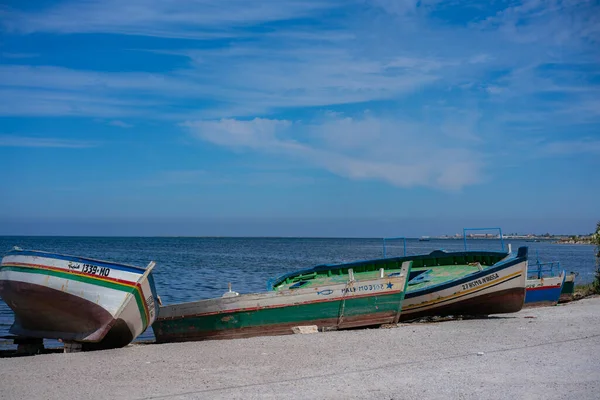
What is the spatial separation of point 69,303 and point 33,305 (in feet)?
3.01

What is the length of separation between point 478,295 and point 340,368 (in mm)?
7546

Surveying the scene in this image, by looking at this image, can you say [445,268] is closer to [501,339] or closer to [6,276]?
[501,339]

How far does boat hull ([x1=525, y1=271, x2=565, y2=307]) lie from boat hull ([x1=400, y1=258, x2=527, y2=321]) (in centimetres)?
554

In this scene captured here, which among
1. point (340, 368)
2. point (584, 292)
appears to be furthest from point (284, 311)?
point (584, 292)

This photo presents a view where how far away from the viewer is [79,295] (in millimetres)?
11195

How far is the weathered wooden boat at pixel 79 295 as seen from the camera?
11.2 m

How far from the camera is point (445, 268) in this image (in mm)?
Answer: 18328

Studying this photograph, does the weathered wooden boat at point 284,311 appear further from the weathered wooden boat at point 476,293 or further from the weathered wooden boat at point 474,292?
the weathered wooden boat at point 476,293

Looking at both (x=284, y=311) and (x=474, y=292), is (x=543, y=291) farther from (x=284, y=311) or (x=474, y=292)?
(x=284, y=311)

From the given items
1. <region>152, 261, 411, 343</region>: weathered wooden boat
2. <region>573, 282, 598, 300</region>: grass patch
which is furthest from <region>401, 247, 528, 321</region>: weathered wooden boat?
<region>573, 282, 598, 300</region>: grass patch

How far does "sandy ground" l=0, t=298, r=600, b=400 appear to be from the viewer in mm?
7449

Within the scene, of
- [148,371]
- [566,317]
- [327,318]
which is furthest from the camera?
[566,317]

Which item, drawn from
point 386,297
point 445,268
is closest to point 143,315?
point 386,297

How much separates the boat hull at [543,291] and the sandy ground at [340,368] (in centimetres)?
797
